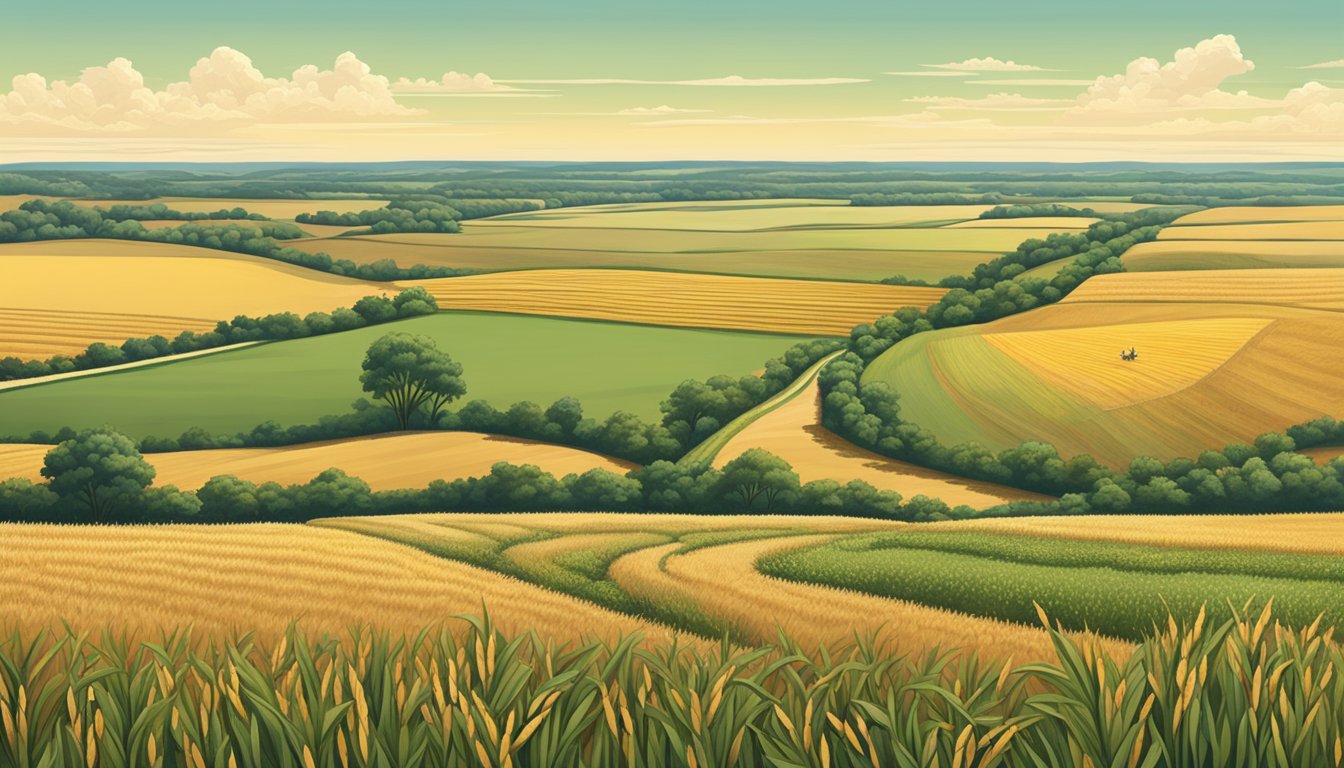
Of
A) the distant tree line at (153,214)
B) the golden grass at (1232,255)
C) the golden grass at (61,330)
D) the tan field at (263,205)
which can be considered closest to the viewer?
the golden grass at (61,330)

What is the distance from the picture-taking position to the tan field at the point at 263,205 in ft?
71.0

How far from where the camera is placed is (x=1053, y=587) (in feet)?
45.8

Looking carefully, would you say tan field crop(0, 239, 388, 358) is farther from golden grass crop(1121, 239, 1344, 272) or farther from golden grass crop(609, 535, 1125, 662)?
golden grass crop(1121, 239, 1344, 272)

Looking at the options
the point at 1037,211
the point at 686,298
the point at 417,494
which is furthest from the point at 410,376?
the point at 1037,211

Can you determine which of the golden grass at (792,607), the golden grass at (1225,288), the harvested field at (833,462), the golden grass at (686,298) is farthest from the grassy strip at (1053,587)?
the golden grass at (1225,288)

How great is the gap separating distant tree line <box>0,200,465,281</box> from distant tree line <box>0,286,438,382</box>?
2.18 ft

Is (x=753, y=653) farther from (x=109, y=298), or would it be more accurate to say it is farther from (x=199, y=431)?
(x=109, y=298)

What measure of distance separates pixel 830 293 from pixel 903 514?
5.07m

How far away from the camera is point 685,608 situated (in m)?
12.0

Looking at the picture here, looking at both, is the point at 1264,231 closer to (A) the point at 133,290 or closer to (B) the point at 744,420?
(B) the point at 744,420

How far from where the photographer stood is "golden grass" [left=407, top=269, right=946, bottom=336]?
71.7ft

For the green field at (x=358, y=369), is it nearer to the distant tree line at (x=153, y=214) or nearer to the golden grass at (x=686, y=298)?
the golden grass at (x=686, y=298)

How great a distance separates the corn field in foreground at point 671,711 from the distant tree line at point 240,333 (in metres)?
13.3

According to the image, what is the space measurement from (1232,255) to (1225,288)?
0.77 m
